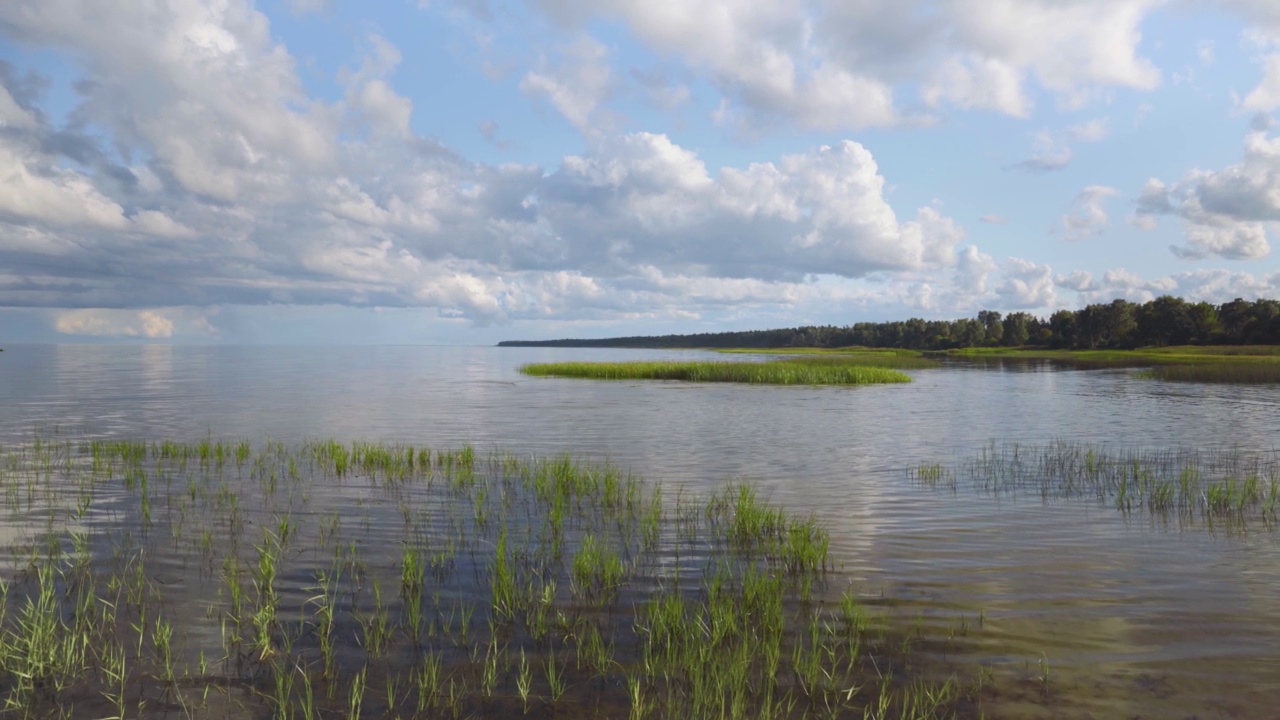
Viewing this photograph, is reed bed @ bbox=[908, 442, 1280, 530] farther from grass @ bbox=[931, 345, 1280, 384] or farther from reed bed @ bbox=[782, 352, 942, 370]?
reed bed @ bbox=[782, 352, 942, 370]

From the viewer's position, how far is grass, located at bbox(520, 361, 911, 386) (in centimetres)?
7331

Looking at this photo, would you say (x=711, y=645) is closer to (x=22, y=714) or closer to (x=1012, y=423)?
(x=22, y=714)

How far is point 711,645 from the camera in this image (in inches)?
344

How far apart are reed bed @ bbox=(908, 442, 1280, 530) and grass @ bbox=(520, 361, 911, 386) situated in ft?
140

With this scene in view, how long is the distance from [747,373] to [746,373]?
0.20 m

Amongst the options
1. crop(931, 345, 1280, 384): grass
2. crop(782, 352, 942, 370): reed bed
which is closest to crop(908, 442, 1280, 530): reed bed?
crop(931, 345, 1280, 384): grass

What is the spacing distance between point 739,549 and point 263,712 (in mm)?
8529

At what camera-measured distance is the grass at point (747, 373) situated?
2886 inches

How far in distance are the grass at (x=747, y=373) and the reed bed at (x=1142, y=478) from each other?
1683 inches

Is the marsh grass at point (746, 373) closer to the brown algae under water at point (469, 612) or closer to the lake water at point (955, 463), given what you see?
the lake water at point (955, 463)

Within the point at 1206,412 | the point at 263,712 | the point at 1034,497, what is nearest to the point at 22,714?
the point at 263,712

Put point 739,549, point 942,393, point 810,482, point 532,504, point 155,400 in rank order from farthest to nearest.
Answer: point 942,393 < point 155,400 < point 810,482 < point 532,504 < point 739,549

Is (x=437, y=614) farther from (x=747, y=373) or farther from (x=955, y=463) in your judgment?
(x=747, y=373)

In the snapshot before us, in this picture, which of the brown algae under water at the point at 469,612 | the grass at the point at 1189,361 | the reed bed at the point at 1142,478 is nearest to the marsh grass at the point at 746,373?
the grass at the point at 1189,361
